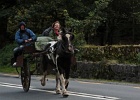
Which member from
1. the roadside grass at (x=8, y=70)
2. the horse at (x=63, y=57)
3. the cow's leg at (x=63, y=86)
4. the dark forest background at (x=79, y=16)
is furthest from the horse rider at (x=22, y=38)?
the dark forest background at (x=79, y=16)

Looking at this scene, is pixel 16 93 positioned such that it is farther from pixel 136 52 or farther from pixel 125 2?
pixel 125 2

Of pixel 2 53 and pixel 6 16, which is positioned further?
pixel 6 16

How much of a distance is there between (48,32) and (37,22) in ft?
53.8

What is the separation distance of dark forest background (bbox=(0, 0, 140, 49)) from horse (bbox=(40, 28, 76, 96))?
11638 mm

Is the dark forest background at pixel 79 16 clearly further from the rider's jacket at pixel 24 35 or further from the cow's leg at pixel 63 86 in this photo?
the cow's leg at pixel 63 86

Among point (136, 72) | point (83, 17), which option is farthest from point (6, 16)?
point (136, 72)

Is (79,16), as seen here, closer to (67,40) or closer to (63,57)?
(63,57)

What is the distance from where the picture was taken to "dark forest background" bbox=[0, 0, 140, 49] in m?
26.1

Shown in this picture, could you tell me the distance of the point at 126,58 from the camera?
2052 centimetres

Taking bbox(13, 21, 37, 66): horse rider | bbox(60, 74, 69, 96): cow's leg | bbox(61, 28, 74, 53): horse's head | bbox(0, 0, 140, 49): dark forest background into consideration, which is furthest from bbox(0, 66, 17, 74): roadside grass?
bbox(61, 28, 74, 53): horse's head

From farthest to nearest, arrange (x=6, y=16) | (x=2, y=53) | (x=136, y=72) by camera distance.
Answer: (x=6, y=16), (x=2, y=53), (x=136, y=72)

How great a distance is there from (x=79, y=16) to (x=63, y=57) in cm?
1674

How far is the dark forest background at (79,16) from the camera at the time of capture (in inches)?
1027

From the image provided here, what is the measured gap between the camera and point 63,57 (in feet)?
39.0
